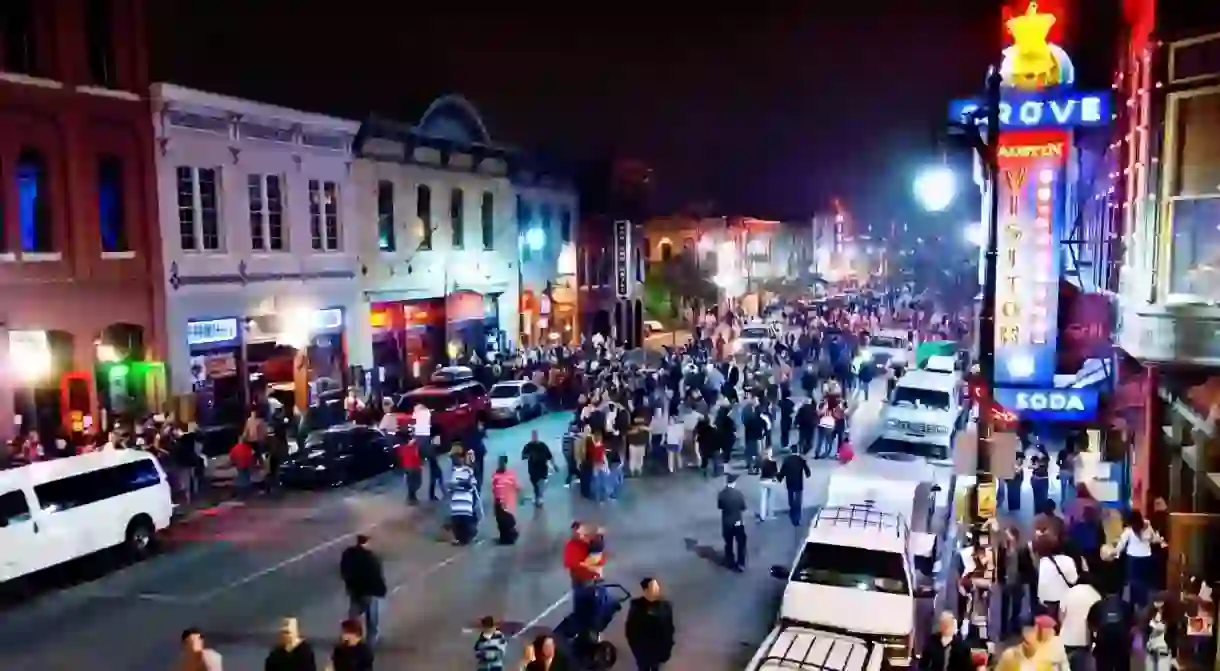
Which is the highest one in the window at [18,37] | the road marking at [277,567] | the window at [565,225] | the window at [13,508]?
the window at [18,37]

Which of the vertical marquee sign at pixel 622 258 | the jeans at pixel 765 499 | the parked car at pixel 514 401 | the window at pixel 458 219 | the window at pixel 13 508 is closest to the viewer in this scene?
the window at pixel 13 508

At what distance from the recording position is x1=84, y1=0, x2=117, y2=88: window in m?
26.0

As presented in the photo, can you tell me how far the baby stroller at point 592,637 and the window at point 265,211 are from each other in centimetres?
2076

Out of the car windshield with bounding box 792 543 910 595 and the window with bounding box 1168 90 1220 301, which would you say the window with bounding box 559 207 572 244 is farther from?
the window with bounding box 1168 90 1220 301

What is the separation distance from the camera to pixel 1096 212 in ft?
71.0

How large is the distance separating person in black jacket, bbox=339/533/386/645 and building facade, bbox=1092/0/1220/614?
9082 millimetres

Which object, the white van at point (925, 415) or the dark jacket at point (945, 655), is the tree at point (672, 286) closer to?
the white van at point (925, 415)

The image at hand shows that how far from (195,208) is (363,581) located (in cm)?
1849

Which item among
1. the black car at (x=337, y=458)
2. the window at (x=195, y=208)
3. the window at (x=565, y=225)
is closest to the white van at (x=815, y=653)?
the black car at (x=337, y=458)

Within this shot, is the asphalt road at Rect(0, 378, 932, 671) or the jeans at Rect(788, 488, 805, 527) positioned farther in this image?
the jeans at Rect(788, 488, 805, 527)

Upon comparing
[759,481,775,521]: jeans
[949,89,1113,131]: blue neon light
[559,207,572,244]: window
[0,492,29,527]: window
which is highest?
[949,89,1113,131]: blue neon light

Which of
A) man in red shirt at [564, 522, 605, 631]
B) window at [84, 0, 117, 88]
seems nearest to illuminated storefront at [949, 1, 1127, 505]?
man in red shirt at [564, 522, 605, 631]

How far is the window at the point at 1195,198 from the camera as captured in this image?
1208 cm

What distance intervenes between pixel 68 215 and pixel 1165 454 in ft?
74.3
